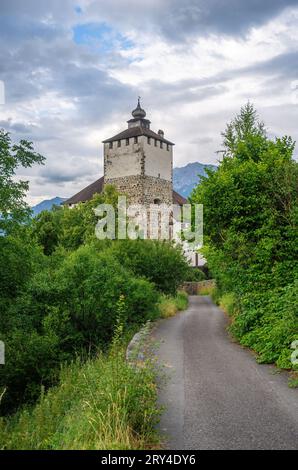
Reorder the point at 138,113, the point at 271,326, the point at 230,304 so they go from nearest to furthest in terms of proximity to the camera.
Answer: the point at 271,326 → the point at 230,304 → the point at 138,113

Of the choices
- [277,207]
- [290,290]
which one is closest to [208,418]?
[290,290]

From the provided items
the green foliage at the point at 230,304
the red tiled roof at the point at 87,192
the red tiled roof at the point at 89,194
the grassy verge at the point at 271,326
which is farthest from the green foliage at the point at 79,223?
the grassy verge at the point at 271,326

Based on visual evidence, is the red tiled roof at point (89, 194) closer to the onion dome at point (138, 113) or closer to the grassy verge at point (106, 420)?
the onion dome at point (138, 113)

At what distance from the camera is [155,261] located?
2872cm

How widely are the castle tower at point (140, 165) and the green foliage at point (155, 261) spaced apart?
2100cm

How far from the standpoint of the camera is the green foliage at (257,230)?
14.1 metres

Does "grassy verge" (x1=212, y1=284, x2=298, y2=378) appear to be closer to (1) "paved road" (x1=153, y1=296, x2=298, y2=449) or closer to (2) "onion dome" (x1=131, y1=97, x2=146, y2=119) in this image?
(1) "paved road" (x1=153, y1=296, x2=298, y2=449)

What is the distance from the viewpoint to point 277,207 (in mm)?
15672

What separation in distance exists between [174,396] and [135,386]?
6.23 ft

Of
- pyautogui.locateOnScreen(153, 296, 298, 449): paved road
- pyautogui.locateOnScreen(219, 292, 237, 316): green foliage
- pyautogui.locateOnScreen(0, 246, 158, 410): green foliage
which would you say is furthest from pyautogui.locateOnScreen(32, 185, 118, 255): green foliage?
pyautogui.locateOnScreen(153, 296, 298, 449): paved road

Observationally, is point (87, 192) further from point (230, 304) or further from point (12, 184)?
point (12, 184)

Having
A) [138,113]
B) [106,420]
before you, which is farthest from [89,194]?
[106,420]

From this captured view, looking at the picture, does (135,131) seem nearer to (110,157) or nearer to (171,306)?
(110,157)

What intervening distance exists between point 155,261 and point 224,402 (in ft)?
66.8
